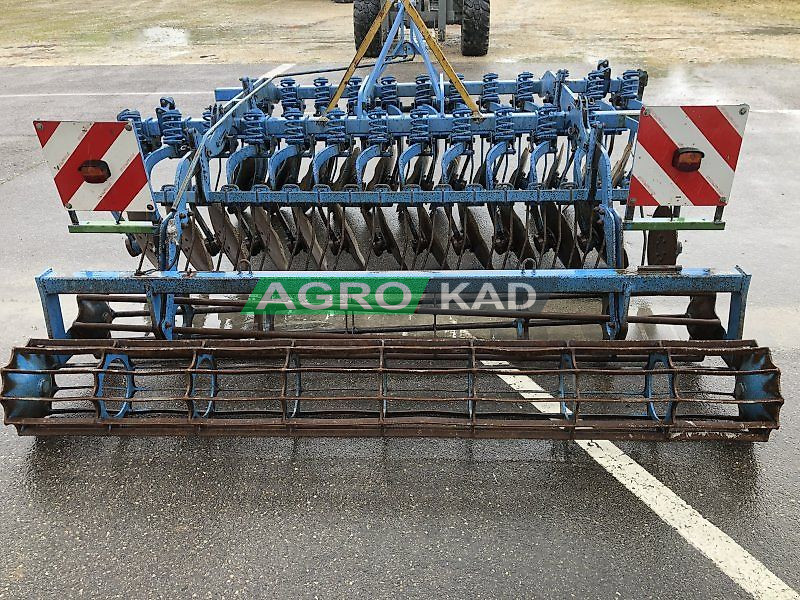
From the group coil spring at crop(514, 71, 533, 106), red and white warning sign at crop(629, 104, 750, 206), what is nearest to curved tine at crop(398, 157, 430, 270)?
coil spring at crop(514, 71, 533, 106)

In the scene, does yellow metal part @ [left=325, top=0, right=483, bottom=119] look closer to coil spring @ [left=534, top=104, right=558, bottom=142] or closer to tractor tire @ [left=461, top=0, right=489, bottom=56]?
coil spring @ [left=534, top=104, right=558, bottom=142]

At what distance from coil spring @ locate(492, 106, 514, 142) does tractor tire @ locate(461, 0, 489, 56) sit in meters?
8.16

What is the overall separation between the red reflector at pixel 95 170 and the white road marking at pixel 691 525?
2.43m

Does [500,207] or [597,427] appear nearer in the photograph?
[597,427]

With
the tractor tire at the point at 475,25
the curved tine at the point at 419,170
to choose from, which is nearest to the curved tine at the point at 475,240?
the curved tine at the point at 419,170

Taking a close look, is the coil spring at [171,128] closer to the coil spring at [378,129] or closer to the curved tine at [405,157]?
the coil spring at [378,129]

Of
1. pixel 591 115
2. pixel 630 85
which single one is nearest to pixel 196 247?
pixel 591 115

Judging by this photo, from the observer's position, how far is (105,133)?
3.32 m

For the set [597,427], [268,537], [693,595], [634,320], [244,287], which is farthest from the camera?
[634,320]

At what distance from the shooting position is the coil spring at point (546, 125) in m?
4.12

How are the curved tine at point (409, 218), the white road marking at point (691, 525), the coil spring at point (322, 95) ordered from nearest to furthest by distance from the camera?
1. the white road marking at point (691, 525)
2. the curved tine at point (409, 218)
3. the coil spring at point (322, 95)

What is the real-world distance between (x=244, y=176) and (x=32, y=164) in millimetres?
4307

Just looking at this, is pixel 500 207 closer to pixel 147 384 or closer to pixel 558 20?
pixel 147 384

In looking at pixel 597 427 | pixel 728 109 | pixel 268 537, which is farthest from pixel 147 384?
pixel 728 109
